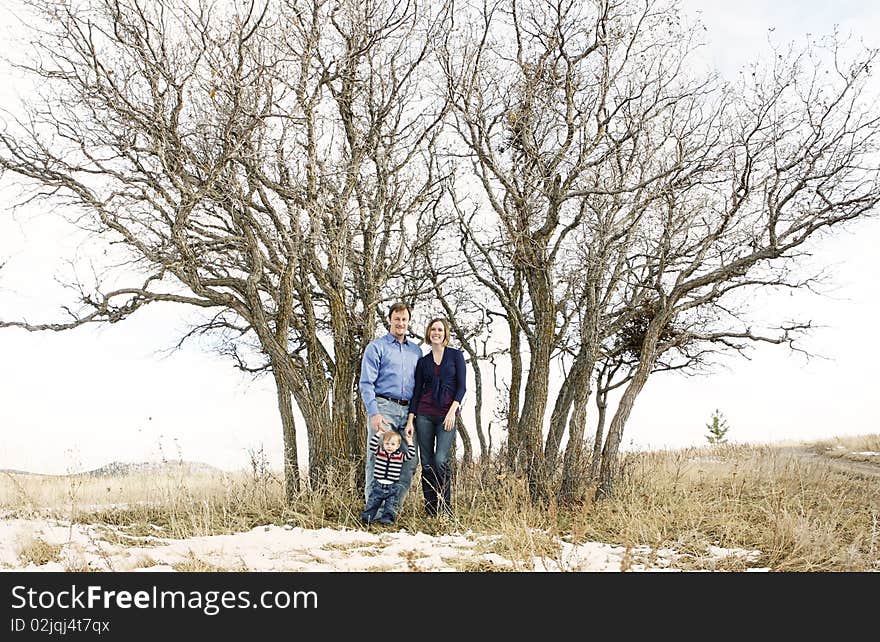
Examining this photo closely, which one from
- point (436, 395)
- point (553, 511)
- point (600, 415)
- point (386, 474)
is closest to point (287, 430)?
point (386, 474)

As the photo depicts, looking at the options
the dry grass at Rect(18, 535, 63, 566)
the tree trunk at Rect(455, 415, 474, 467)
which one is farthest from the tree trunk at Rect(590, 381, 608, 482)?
the dry grass at Rect(18, 535, 63, 566)

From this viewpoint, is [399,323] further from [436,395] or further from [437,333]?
[436,395]

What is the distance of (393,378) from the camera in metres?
7.78

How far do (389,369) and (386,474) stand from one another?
1.08 m

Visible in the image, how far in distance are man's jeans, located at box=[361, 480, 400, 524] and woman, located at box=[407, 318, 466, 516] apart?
1.62 feet

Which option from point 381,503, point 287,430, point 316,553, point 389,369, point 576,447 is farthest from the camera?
point 576,447

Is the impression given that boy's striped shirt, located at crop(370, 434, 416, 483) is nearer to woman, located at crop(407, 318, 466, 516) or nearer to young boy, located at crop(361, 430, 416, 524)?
young boy, located at crop(361, 430, 416, 524)

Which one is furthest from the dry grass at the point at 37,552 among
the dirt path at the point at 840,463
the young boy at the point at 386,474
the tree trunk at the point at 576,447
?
the dirt path at the point at 840,463

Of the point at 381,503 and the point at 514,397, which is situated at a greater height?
the point at 514,397

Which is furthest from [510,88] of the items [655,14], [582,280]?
[582,280]

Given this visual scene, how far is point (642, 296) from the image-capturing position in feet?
37.7

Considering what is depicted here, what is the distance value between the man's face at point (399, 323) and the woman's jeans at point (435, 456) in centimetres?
88

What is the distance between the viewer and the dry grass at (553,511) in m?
7.00

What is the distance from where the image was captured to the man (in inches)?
303
